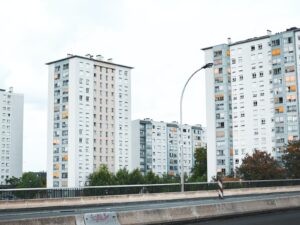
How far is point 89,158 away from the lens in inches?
5039

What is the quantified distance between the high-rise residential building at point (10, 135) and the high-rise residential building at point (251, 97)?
259 ft

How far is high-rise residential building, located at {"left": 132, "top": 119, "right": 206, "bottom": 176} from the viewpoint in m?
166

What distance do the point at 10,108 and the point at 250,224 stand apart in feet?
535

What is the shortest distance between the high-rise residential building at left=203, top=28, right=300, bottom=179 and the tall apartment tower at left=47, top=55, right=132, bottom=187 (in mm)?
31392

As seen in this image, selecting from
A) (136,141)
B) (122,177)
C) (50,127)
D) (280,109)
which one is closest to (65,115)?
(50,127)

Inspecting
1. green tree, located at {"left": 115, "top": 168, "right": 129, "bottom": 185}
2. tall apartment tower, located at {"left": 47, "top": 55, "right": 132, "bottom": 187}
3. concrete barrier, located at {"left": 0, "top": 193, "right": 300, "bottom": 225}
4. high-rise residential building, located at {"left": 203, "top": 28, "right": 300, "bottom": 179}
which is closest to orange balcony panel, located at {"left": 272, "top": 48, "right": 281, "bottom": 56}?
high-rise residential building, located at {"left": 203, "top": 28, "right": 300, "bottom": 179}

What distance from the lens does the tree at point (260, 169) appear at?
78.6 meters

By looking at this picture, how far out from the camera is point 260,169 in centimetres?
7944

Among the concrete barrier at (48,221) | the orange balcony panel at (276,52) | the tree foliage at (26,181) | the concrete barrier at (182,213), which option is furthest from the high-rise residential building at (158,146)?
the concrete barrier at (48,221)

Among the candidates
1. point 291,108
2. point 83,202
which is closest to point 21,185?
point 291,108

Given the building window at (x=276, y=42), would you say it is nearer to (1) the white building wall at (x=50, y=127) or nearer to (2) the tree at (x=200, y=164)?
(2) the tree at (x=200, y=164)

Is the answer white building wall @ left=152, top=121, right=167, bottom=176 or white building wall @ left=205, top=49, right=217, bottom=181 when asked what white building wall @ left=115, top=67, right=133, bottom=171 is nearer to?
white building wall @ left=152, top=121, right=167, bottom=176

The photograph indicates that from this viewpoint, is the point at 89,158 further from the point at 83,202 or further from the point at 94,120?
the point at 83,202

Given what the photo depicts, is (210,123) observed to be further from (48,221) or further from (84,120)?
(48,221)
